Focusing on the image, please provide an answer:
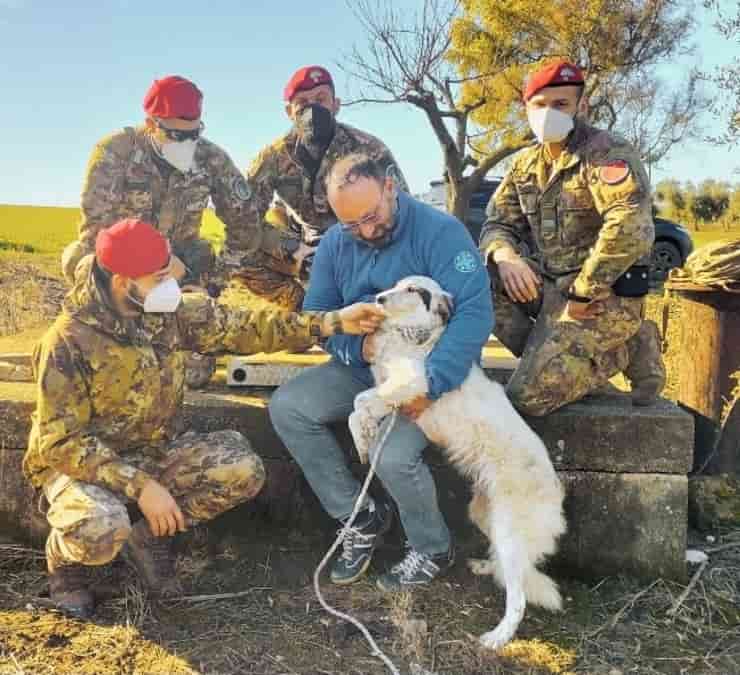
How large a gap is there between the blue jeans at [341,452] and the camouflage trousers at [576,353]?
630 mm

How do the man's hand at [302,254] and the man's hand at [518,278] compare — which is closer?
the man's hand at [518,278]

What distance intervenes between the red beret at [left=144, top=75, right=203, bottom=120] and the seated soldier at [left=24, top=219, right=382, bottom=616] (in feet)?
4.39

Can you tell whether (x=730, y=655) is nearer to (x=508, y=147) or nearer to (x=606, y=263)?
(x=606, y=263)

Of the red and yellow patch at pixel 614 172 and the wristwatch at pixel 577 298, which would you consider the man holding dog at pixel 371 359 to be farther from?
the red and yellow patch at pixel 614 172

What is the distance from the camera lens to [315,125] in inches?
195

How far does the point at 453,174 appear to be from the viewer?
17234 mm

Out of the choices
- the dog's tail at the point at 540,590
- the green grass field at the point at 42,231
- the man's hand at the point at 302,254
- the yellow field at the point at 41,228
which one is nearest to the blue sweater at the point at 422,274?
the dog's tail at the point at 540,590

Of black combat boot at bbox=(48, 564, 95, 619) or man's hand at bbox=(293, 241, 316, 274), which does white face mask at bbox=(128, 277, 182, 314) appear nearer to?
black combat boot at bbox=(48, 564, 95, 619)

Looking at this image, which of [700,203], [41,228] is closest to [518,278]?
[700,203]

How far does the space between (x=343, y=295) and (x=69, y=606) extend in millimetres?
1762

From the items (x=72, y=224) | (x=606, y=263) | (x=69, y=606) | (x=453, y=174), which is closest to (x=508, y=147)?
(x=453, y=174)

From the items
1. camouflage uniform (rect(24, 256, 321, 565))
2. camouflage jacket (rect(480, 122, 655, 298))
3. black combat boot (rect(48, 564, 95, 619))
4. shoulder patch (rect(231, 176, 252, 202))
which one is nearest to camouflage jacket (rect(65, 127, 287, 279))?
shoulder patch (rect(231, 176, 252, 202))

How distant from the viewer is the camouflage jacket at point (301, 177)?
5047 mm

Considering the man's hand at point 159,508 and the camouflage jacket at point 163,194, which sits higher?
the camouflage jacket at point 163,194
